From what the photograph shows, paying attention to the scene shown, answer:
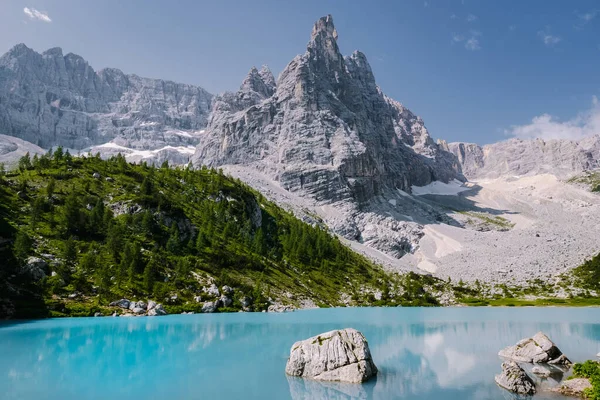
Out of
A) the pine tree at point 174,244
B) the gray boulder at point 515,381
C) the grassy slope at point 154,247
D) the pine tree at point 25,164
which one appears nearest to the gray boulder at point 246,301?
the grassy slope at point 154,247

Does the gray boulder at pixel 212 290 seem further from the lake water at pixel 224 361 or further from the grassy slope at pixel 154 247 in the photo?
the lake water at pixel 224 361

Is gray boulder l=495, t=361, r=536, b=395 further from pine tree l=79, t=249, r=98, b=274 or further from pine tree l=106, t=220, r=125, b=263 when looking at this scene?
pine tree l=106, t=220, r=125, b=263

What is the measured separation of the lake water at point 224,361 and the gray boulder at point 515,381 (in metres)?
0.63

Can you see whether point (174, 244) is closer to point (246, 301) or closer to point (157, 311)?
point (246, 301)

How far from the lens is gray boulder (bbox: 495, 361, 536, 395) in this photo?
2206 cm

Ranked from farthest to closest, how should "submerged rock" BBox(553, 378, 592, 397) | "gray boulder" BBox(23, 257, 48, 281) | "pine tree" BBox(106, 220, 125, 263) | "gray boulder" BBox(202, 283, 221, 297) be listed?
"pine tree" BBox(106, 220, 125, 263) → "gray boulder" BBox(202, 283, 221, 297) → "gray boulder" BBox(23, 257, 48, 281) → "submerged rock" BBox(553, 378, 592, 397)

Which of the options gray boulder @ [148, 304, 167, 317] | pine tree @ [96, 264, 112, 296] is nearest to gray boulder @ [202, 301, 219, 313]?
gray boulder @ [148, 304, 167, 317]

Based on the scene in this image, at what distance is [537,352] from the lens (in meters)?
31.0

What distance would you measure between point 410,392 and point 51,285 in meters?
67.0

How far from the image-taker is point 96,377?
82.9ft

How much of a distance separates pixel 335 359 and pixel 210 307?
55.2 metres

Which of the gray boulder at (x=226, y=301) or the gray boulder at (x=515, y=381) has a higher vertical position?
the gray boulder at (x=515, y=381)

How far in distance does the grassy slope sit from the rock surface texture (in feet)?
166

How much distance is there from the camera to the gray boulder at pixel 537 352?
30234 millimetres
